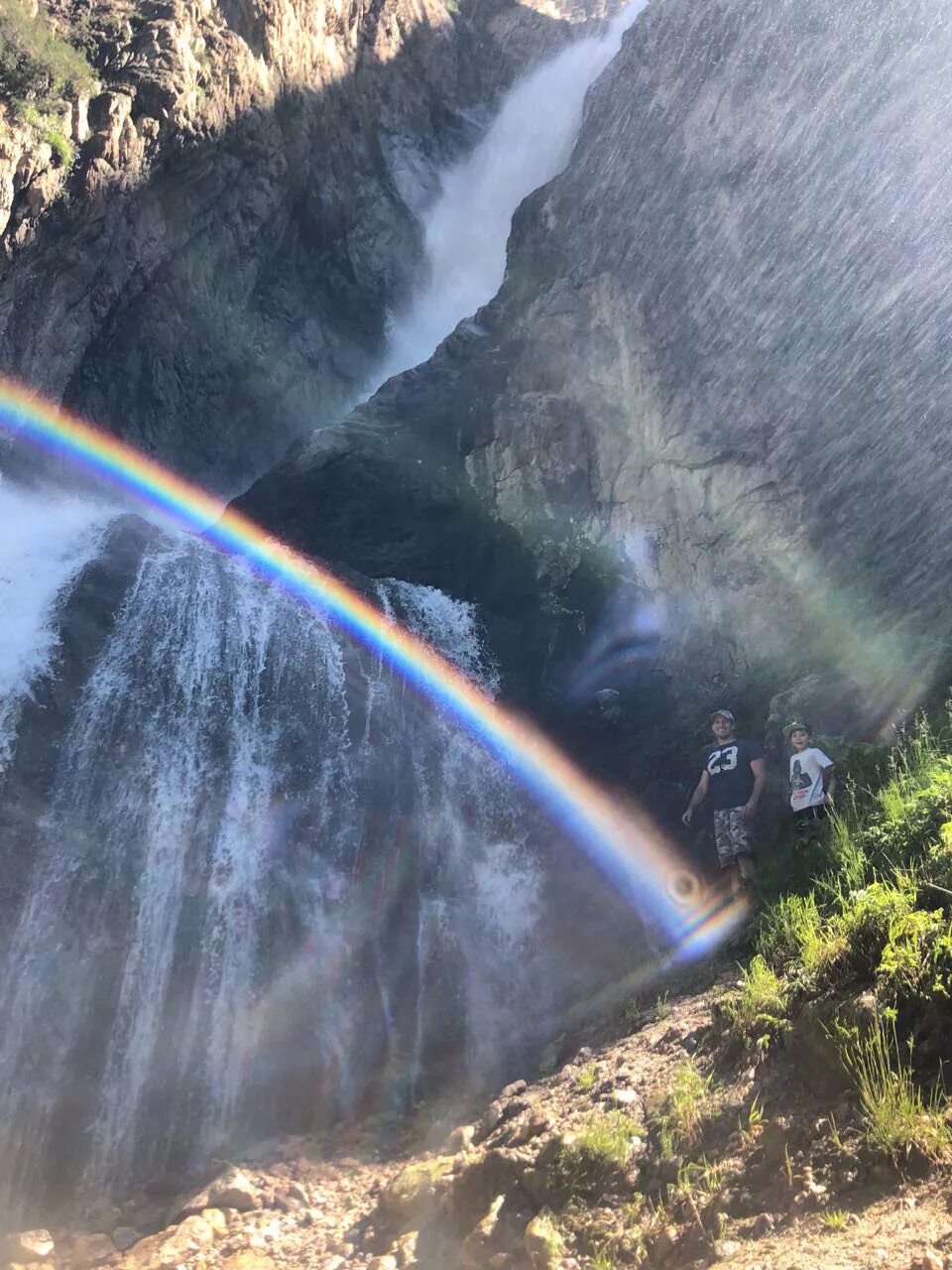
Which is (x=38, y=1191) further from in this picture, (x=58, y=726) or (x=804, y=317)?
(x=804, y=317)

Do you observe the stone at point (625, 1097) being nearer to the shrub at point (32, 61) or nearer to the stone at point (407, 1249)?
the stone at point (407, 1249)

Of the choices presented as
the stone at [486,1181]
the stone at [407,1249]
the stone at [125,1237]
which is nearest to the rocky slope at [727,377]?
the stone at [486,1181]

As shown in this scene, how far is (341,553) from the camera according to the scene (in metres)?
19.4

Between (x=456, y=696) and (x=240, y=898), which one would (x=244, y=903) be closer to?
(x=240, y=898)

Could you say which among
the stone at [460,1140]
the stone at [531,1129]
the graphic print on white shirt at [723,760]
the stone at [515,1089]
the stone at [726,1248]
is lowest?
the stone at [726,1248]

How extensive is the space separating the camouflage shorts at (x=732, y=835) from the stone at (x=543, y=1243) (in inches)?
188

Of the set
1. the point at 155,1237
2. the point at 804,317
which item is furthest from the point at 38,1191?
the point at 804,317

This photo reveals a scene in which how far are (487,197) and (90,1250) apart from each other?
106 feet

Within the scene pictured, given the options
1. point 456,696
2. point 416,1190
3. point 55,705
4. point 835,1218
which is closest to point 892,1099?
point 835,1218

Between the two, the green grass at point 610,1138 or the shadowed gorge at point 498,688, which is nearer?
the green grass at point 610,1138

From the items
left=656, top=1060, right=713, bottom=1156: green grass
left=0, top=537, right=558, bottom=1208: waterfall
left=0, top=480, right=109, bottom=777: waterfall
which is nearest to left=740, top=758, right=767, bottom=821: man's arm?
left=656, top=1060, right=713, bottom=1156: green grass

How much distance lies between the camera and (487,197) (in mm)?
31188

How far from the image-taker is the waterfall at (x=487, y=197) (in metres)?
29.8

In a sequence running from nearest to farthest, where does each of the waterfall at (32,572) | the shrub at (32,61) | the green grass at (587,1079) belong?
1. the green grass at (587,1079)
2. the waterfall at (32,572)
3. the shrub at (32,61)
